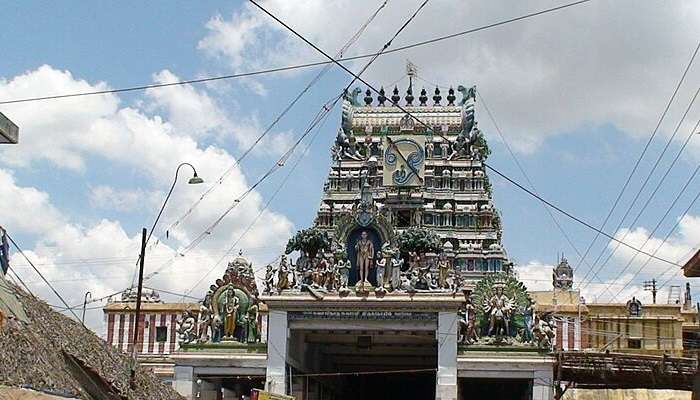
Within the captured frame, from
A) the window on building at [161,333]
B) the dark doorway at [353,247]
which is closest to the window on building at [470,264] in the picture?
the window on building at [161,333]

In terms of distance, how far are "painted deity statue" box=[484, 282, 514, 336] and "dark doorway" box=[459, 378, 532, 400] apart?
2.55 meters

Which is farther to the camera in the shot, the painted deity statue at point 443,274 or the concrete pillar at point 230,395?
the concrete pillar at point 230,395

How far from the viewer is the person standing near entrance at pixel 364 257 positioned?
1597 inches

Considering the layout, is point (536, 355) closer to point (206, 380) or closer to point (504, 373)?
point (504, 373)

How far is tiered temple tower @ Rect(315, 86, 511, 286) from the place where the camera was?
6003 centimetres

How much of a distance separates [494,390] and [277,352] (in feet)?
36.7

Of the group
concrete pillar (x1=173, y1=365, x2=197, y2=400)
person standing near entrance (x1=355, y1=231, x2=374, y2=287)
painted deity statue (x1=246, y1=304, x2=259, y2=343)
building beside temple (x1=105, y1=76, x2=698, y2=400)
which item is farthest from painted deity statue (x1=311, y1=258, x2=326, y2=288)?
concrete pillar (x1=173, y1=365, x2=197, y2=400)

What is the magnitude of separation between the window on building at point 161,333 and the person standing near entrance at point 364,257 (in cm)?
2109

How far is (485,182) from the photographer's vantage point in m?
64.0

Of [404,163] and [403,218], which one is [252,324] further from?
[403,218]

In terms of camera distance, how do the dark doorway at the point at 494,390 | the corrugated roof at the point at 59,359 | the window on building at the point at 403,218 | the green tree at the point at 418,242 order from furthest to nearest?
the window on building at the point at 403,218 < the green tree at the point at 418,242 < the dark doorway at the point at 494,390 < the corrugated roof at the point at 59,359

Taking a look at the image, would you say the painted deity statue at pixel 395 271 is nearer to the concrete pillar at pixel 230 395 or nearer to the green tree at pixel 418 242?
the green tree at pixel 418 242

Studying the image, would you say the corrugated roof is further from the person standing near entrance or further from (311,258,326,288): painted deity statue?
the person standing near entrance

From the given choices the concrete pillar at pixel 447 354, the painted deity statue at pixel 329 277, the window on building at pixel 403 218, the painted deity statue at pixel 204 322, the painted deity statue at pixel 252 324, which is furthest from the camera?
the window on building at pixel 403 218
